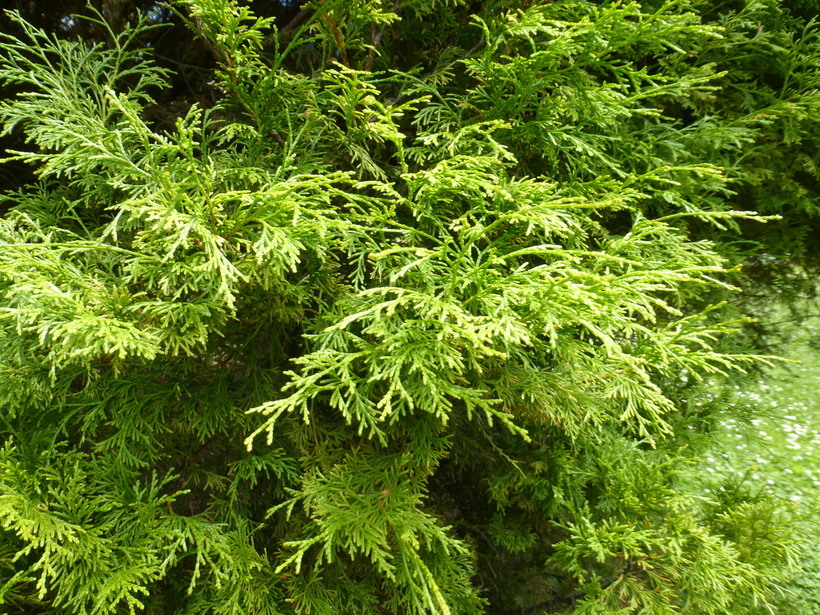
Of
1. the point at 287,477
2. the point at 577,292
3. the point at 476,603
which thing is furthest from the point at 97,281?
the point at 476,603

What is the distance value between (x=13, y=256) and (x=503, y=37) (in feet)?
7.44

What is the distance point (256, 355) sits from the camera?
245 cm

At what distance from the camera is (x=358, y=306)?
208cm

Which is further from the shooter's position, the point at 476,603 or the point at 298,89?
the point at 476,603

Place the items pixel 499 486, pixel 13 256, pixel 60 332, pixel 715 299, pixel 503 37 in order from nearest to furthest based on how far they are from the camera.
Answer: pixel 60 332 < pixel 13 256 < pixel 503 37 < pixel 499 486 < pixel 715 299

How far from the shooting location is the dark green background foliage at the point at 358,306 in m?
1.77

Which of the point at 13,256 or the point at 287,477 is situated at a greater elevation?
the point at 13,256

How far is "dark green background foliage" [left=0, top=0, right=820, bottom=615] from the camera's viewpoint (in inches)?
69.5

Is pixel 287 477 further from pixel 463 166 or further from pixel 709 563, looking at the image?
pixel 709 563

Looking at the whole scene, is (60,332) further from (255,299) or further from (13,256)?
(255,299)

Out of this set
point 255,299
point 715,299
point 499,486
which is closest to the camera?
point 255,299

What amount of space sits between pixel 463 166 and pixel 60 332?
5.39ft

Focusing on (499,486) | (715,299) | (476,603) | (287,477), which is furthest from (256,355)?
(715,299)

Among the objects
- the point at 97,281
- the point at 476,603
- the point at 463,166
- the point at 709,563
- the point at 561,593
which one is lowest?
the point at 561,593
